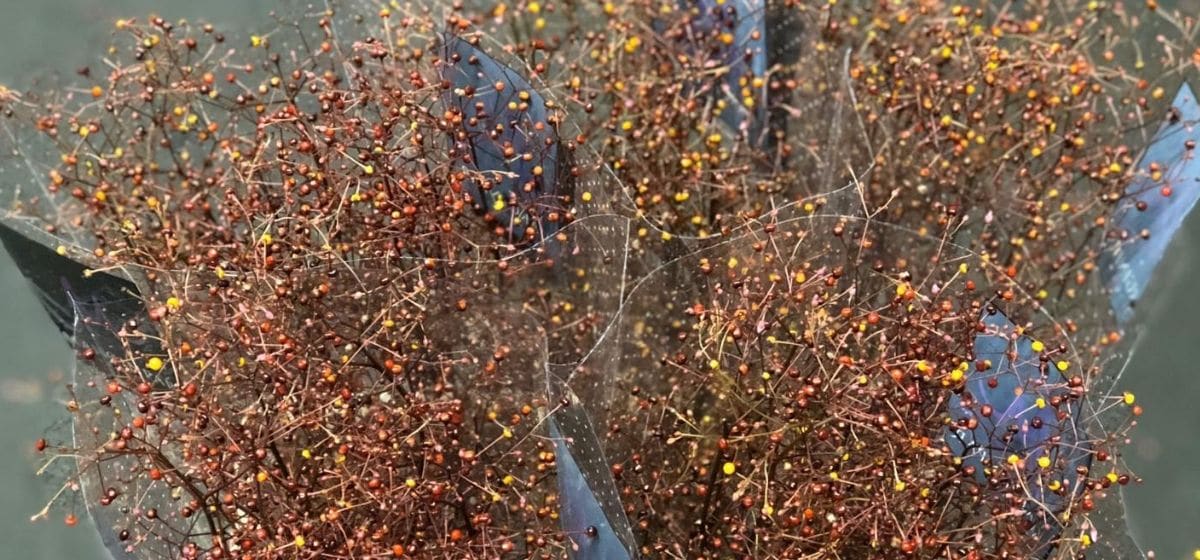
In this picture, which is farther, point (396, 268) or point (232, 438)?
point (396, 268)

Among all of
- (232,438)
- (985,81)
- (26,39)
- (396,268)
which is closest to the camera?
(232,438)

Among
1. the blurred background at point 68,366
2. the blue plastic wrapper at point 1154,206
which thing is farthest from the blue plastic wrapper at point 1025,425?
the blue plastic wrapper at point 1154,206

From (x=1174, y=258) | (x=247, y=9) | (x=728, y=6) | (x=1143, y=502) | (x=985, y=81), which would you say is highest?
(x=247, y=9)

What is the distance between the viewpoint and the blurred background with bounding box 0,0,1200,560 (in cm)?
→ 146

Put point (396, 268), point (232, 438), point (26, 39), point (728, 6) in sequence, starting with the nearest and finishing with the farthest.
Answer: point (232, 438) < point (396, 268) < point (728, 6) < point (26, 39)

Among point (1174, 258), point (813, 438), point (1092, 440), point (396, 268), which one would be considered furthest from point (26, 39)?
point (1174, 258)

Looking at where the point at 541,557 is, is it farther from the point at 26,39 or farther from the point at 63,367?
the point at 26,39

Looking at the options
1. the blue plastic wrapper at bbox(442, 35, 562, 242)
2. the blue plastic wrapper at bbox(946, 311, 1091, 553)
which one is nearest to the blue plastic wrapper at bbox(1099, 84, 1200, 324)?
the blue plastic wrapper at bbox(946, 311, 1091, 553)

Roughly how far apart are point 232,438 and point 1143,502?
54.0 inches

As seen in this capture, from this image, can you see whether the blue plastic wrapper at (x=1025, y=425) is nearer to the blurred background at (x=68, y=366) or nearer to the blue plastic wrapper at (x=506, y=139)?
the blurred background at (x=68, y=366)

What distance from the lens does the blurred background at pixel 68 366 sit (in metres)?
1.46

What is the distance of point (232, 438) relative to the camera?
1.04m

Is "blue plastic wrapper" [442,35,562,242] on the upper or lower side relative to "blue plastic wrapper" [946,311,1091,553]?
Answer: upper

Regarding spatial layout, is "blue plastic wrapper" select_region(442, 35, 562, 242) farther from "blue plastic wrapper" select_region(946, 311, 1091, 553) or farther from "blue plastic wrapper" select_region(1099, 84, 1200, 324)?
"blue plastic wrapper" select_region(1099, 84, 1200, 324)
